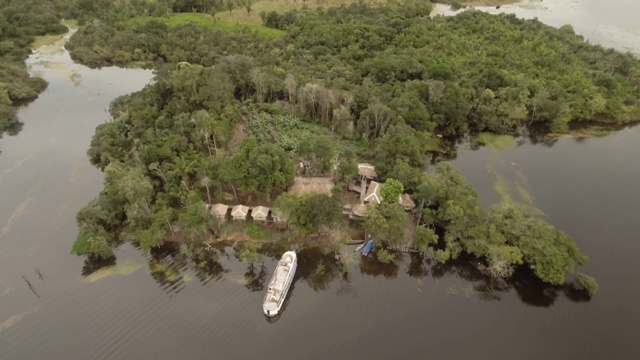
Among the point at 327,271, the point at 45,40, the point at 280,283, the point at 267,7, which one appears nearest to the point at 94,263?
the point at 280,283

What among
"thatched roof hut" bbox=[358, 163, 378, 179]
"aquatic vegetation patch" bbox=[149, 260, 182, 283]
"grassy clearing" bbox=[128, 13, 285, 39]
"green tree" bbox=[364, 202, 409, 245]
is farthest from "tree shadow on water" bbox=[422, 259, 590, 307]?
"grassy clearing" bbox=[128, 13, 285, 39]

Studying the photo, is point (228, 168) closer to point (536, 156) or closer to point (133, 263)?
point (133, 263)

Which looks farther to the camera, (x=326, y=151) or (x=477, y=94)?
(x=477, y=94)

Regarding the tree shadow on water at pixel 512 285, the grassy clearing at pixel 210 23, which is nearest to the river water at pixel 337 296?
the tree shadow on water at pixel 512 285

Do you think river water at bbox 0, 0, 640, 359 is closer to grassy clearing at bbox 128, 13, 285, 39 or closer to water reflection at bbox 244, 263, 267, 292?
water reflection at bbox 244, 263, 267, 292

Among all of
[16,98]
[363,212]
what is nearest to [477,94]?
[363,212]

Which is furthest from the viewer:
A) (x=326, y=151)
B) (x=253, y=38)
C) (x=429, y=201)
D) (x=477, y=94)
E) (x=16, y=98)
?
(x=253, y=38)

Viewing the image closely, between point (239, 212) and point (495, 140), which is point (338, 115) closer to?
point (239, 212)
